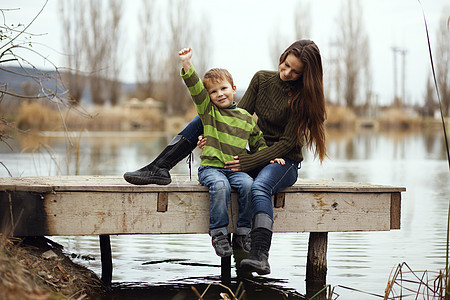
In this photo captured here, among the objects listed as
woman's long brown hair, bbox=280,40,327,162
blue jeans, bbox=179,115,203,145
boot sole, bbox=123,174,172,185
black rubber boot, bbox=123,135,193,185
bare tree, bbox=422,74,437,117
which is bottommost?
boot sole, bbox=123,174,172,185

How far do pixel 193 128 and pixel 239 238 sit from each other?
0.66 meters

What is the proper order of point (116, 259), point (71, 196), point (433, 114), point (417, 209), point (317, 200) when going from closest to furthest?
1. point (71, 196)
2. point (317, 200)
3. point (116, 259)
4. point (417, 209)
5. point (433, 114)

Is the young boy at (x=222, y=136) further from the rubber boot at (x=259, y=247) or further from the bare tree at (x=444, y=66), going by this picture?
the bare tree at (x=444, y=66)

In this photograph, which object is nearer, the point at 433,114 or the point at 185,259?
the point at 185,259

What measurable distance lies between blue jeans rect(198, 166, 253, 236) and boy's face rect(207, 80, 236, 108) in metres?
0.35

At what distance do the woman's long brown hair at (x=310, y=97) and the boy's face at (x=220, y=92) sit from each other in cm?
36

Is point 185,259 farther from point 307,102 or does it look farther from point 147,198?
point 307,102

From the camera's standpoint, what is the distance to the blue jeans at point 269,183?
131 inches

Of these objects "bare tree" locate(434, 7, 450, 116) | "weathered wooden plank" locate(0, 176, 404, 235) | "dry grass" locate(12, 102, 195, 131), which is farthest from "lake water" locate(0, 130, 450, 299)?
"bare tree" locate(434, 7, 450, 116)

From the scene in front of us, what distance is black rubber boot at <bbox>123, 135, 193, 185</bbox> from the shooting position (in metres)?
3.45

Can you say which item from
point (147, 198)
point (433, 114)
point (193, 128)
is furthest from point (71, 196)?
point (433, 114)

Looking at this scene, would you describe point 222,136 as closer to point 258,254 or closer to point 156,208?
point 156,208

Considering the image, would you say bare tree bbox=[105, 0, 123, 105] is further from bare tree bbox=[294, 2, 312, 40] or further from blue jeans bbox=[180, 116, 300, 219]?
blue jeans bbox=[180, 116, 300, 219]

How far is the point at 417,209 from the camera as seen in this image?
22.7 ft
